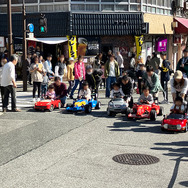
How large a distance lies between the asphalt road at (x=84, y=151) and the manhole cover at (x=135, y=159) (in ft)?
0.53

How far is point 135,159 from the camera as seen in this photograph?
27.8 feet

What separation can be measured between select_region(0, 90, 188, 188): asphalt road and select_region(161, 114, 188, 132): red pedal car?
0.17 metres

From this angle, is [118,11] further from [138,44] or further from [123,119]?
[123,119]

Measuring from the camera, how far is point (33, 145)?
9641 mm

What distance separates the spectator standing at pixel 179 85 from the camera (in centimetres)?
1188

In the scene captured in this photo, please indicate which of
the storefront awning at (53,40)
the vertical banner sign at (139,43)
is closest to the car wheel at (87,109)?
the storefront awning at (53,40)

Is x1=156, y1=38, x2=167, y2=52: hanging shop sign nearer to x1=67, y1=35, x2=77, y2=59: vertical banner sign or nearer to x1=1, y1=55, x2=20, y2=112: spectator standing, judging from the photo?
x1=67, y1=35, x2=77, y2=59: vertical banner sign

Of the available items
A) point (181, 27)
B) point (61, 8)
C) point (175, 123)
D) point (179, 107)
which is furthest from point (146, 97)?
point (181, 27)

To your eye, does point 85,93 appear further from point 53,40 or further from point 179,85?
point 53,40

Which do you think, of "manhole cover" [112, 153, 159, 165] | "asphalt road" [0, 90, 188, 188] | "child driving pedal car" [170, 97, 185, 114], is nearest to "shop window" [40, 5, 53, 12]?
"asphalt road" [0, 90, 188, 188]

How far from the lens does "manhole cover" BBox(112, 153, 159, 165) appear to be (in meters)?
8.23

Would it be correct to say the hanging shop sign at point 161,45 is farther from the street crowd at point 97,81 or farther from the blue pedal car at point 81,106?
the blue pedal car at point 81,106

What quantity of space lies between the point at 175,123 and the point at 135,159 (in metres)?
2.80

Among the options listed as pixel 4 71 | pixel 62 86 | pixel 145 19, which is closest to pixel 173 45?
pixel 145 19
